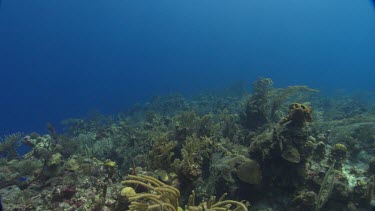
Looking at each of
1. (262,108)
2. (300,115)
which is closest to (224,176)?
(300,115)

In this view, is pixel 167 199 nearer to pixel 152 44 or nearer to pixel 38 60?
pixel 38 60

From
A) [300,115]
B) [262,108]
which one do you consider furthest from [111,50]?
[300,115]

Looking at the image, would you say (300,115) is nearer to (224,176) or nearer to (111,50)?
(224,176)

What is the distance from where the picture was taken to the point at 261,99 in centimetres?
1162

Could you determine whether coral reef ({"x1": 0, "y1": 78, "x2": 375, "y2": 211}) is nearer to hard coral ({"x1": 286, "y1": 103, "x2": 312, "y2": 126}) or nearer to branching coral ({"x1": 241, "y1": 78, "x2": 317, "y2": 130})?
hard coral ({"x1": 286, "y1": 103, "x2": 312, "y2": 126})

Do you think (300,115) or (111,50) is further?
(111,50)

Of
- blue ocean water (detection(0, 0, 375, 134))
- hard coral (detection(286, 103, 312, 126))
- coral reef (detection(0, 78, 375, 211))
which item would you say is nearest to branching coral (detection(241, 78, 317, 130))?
coral reef (detection(0, 78, 375, 211))

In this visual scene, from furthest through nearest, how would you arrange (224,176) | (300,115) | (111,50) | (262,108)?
(111,50), (262,108), (224,176), (300,115)

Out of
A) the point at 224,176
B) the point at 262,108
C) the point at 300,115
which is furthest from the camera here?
the point at 262,108

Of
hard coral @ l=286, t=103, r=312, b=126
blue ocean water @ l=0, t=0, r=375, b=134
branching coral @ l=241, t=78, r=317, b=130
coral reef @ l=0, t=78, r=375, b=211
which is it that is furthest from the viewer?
blue ocean water @ l=0, t=0, r=375, b=134

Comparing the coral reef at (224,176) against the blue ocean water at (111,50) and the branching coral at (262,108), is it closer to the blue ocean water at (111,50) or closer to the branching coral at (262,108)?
the branching coral at (262,108)

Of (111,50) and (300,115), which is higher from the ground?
(111,50)

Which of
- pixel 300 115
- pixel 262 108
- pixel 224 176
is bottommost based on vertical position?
pixel 224 176

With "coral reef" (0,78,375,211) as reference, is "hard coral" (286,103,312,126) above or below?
above
